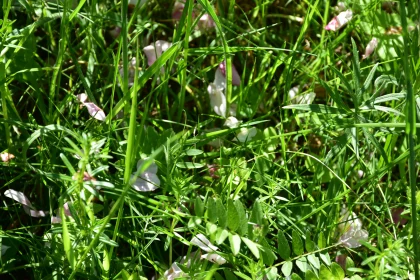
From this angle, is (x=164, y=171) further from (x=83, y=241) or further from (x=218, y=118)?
(x=218, y=118)

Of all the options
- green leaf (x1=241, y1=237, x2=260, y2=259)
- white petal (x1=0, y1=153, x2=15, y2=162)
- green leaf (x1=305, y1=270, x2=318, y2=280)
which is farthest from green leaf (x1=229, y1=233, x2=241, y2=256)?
white petal (x1=0, y1=153, x2=15, y2=162)

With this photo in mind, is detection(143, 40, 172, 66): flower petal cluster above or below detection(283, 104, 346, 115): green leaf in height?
below

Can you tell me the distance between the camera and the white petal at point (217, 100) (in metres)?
1.41

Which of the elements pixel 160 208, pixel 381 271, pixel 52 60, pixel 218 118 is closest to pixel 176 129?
pixel 218 118

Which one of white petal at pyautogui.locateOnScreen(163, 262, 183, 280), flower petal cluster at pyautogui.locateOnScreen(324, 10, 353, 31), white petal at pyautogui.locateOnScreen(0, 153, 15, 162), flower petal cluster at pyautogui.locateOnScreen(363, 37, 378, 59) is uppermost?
flower petal cluster at pyautogui.locateOnScreen(324, 10, 353, 31)

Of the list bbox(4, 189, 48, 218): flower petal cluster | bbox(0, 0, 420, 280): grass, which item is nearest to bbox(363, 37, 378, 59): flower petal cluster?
bbox(0, 0, 420, 280): grass

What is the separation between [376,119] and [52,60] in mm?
732

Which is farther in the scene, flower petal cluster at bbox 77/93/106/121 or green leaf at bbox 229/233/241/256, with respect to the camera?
flower petal cluster at bbox 77/93/106/121


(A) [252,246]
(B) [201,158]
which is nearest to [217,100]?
(B) [201,158]

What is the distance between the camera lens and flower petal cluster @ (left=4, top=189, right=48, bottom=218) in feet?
4.11

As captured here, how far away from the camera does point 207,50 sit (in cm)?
131

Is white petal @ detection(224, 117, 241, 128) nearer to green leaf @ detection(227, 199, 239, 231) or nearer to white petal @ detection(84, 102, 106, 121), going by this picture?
white petal @ detection(84, 102, 106, 121)

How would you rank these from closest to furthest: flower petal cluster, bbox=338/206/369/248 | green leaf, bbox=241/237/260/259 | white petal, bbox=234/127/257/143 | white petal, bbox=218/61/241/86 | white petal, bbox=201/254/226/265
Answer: green leaf, bbox=241/237/260/259
white petal, bbox=201/254/226/265
flower petal cluster, bbox=338/206/369/248
white petal, bbox=234/127/257/143
white petal, bbox=218/61/241/86

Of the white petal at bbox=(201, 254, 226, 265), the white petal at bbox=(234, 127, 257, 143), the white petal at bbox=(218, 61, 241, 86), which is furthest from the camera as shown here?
the white petal at bbox=(218, 61, 241, 86)
